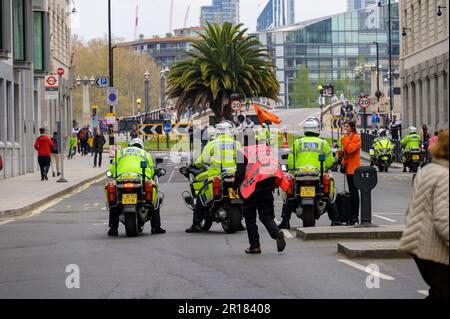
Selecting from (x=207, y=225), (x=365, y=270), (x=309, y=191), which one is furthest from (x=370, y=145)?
(x=365, y=270)

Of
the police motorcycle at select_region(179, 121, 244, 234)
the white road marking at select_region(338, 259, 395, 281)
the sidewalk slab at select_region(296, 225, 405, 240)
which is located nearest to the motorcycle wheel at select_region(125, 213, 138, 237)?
the police motorcycle at select_region(179, 121, 244, 234)

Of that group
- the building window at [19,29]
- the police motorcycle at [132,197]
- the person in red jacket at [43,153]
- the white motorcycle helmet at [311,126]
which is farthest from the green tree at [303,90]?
the police motorcycle at [132,197]

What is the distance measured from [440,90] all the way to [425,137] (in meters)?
15.7

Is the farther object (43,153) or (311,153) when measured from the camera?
(43,153)

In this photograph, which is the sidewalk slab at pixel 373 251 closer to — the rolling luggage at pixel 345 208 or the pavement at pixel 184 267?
the pavement at pixel 184 267

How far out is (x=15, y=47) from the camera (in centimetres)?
4506

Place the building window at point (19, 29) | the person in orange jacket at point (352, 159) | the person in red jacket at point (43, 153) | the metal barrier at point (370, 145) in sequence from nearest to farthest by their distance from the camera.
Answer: the person in orange jacket at point (352, 159), the person in red jacket at point (43, 153), the building window at point (19, 29), the metal barrier at point (370, 145)

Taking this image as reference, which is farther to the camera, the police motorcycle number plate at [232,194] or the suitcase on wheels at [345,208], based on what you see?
the suitcase on wheels at [345,208]

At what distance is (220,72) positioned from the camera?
7244cm

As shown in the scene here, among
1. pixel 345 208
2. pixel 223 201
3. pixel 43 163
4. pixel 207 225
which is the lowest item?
pixel 207 225

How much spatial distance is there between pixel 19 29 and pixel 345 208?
28.3 meters

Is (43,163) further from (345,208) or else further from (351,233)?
(351,233)

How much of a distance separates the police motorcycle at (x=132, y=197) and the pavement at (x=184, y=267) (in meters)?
0.34

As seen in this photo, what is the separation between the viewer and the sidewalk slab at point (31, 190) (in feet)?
87.0
